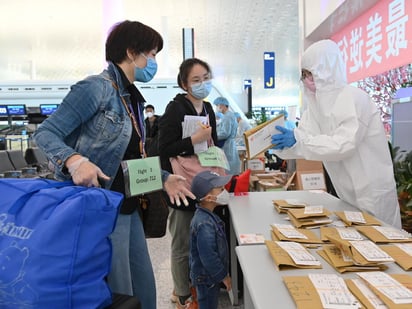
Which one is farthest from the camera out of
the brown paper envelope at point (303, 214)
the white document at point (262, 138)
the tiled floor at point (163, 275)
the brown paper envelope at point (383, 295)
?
the tiled floor at point (163, 275)

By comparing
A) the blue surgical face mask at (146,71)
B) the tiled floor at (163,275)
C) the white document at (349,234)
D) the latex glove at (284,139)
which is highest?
the blue surgical face mask at (146,71)

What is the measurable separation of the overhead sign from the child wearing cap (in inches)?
111

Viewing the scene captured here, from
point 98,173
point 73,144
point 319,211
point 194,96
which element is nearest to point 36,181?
point 98,173

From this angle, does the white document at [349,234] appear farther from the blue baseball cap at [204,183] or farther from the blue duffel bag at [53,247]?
the blue duffel bag at [53,247]

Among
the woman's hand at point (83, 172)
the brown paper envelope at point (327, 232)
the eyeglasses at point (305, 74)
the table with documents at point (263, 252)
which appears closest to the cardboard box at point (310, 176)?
the table with documents at point (263, 252)

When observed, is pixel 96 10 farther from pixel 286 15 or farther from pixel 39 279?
pixel 39 279

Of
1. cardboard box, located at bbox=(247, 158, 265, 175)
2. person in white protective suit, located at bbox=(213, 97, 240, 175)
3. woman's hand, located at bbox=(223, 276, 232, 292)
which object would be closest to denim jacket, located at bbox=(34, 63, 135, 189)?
woman's hand, located at bbox=(223, 276, 232, 292)

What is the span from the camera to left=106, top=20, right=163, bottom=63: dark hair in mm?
1323

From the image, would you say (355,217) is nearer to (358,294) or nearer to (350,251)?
(350,251)

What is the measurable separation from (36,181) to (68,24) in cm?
1031

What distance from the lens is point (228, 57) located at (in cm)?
1425

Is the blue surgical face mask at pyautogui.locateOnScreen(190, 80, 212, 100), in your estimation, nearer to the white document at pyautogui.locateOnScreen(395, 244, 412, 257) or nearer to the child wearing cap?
the child wearing cap

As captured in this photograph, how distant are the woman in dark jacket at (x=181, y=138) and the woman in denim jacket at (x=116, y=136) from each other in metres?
0.60

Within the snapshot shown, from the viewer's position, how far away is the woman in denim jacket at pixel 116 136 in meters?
1.12
